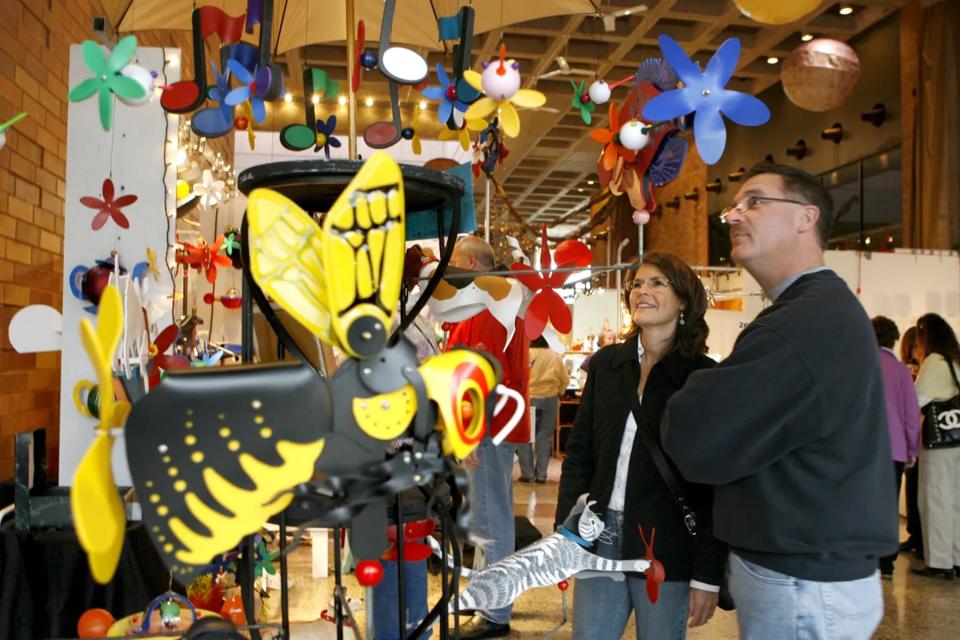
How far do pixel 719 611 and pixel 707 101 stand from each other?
9.77 ft

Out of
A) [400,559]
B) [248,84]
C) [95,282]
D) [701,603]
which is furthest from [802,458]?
[95,282]

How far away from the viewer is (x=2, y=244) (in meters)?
2.40

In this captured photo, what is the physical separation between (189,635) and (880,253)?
555cm

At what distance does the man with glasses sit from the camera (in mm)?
1280

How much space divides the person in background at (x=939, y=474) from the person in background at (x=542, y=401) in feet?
9.70

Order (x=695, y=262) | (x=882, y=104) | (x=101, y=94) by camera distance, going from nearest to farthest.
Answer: (x=101, y=94), (x=882, y=104), (x=695, y=262)

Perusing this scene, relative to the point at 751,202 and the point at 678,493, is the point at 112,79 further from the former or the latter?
the point at 678,493

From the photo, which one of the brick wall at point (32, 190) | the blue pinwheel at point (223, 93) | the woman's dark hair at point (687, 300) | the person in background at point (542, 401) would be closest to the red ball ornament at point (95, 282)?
the brick wall at point (32, 190)

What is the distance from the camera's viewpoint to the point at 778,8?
4.50ft

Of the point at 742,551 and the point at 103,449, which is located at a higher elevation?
the point at 103,449

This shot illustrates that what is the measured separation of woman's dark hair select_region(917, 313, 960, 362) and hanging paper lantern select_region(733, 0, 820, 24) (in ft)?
10.9

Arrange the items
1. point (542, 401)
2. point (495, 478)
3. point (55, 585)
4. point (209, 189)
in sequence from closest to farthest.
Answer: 1. point (55, 585)
2. point (495, 478)
3. point (209, 189)
4. point (542, 401)

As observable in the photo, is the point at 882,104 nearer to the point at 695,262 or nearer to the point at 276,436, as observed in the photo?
the point at 695,262

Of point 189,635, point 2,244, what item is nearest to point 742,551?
point 189,635
